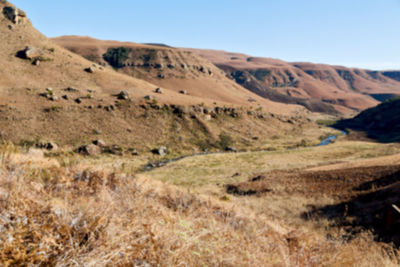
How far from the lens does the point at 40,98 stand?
45.7 metres

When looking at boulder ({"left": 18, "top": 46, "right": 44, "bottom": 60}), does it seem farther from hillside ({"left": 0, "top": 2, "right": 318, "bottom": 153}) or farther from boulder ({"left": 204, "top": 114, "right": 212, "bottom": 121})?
boulder ({"left": 204, "top": 114, "right": 212, "bottom": 121})

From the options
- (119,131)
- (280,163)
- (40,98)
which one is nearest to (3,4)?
(40,98)

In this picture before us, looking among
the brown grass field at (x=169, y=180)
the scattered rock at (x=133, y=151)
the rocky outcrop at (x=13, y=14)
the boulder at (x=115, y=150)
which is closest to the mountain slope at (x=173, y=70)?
the brown grass field at (x=169, y=180)

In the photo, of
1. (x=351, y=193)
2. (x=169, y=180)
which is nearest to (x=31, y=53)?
(x=169, y=180)

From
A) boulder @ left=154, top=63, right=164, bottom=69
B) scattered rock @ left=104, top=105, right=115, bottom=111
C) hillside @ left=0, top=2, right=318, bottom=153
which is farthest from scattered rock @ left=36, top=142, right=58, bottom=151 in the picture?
boulder @ left=154, top=63, right=164, bottom=69

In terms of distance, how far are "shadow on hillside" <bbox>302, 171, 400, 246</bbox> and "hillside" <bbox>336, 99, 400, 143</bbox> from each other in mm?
61473

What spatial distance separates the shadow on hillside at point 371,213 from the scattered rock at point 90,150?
31.8m

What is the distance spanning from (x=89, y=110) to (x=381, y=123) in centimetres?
9379

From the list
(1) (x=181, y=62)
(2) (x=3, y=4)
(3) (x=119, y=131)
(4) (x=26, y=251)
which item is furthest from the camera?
(1) (x=181, y=62)

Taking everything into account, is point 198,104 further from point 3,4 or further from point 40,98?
point 3,4

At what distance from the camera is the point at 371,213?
1125 cm

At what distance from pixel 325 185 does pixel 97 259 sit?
19.2m

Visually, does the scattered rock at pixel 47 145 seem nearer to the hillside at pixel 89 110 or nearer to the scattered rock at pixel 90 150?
the hillside at pixel 89 110

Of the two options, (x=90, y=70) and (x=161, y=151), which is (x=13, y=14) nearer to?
(x=90, y=70)
